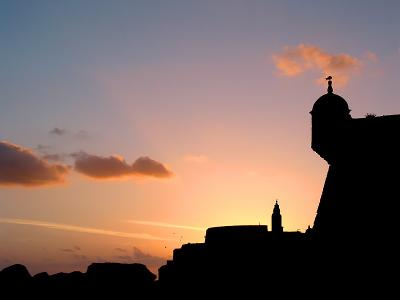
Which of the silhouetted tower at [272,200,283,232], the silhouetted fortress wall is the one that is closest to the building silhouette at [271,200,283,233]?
the silhouetted tower at [272,200,283,232]

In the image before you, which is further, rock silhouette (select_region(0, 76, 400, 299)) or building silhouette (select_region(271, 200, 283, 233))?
building silhouette (select_region(271, 200, 283, 233))

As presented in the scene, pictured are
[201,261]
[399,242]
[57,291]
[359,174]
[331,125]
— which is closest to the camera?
[399,242]

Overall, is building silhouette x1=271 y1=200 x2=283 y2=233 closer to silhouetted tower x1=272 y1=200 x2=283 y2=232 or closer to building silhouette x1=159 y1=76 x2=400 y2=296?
silhouetted tower x1=272 y1=200 x2=283 y2=232

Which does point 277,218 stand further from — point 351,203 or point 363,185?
point 363,185

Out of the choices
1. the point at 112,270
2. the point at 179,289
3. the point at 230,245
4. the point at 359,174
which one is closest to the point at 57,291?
the point at 112,270

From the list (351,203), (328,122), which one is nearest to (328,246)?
(351,203)

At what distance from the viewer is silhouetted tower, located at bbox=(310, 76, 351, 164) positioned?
77.6 feet

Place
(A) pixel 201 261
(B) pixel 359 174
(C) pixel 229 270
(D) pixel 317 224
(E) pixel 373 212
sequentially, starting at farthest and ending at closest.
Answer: (A) pixel 201 261
(C) pixel 229 270
(D) pixel 317 224
(B) pixel 359 174
(E) pixel 373 212

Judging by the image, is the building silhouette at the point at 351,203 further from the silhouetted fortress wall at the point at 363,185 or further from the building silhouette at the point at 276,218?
the building silhouette at the point at 276,218

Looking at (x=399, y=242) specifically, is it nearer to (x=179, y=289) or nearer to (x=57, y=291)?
(x=179, y=289)

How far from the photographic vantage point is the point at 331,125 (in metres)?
24.3

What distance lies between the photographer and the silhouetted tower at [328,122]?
23641 millimetres

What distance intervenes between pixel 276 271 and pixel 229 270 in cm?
397

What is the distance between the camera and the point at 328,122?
80.2 ft
